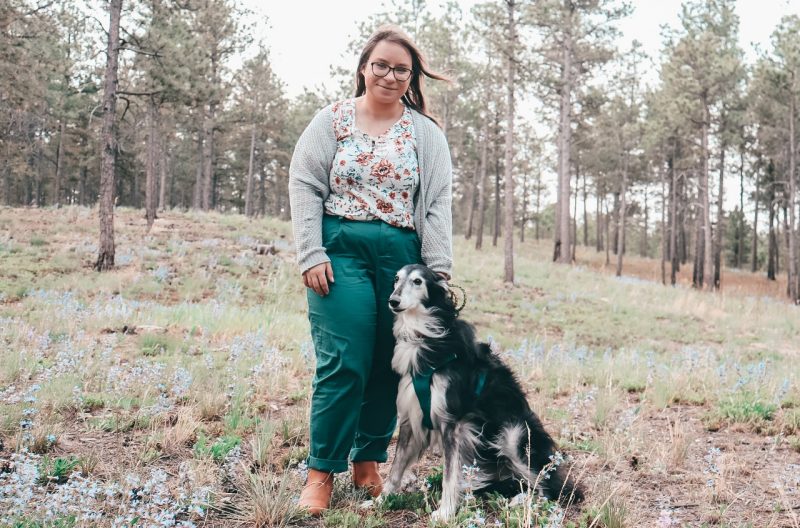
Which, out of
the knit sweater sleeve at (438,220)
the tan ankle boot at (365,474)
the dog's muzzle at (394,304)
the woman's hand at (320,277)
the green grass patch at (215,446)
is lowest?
the tan ankle boot at (365,474)

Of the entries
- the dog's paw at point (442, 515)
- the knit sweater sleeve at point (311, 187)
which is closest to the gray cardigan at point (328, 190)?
the knit sweater sleeve at point (311, 187)

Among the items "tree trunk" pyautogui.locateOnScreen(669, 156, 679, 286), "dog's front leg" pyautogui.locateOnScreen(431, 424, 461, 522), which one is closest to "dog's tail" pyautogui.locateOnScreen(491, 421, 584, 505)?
"dog's front leg" pyautogui.locateOnScreen(431, 424, 461, 522)

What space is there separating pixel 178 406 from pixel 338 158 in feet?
9.05

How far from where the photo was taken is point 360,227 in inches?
126

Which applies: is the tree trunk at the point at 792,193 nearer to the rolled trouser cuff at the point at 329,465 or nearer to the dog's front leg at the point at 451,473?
the dog's front leg at the point at 451,473

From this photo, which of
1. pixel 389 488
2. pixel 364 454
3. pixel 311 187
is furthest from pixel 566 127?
pixel 389 488

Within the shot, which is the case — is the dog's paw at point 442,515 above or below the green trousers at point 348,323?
below

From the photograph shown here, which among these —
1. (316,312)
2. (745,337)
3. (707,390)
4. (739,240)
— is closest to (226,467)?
(316,312)

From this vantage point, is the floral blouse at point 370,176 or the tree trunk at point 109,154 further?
the tree trunk at point 109,154

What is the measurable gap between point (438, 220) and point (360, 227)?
504mm

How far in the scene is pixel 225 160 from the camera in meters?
47.1

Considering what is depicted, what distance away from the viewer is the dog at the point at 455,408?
300cm

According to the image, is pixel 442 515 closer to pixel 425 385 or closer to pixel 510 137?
pixel 425 385

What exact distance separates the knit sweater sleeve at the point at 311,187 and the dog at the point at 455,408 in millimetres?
538
